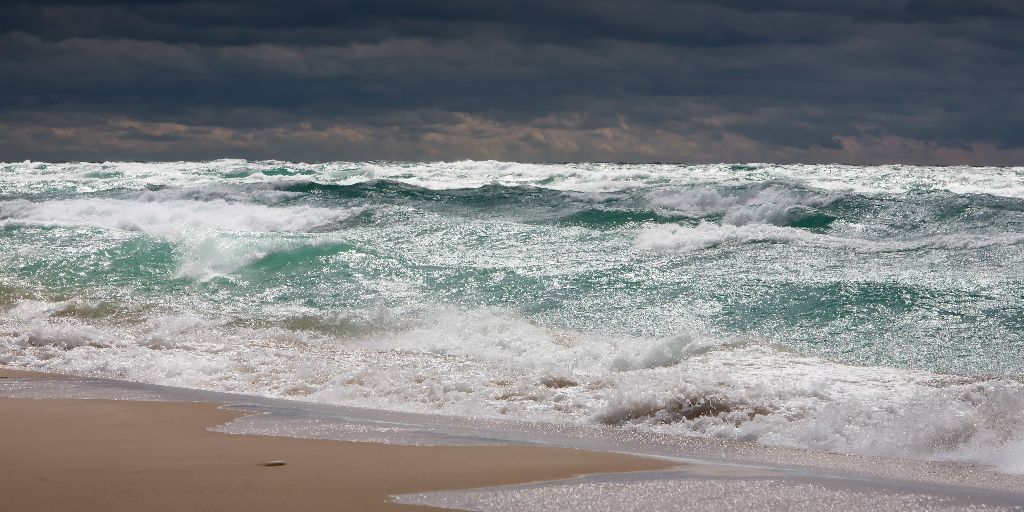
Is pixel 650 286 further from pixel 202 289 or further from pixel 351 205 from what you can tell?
pixel 351 205

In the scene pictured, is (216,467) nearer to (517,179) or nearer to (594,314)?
(594,314)

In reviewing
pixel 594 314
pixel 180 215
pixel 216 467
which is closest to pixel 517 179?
pixel 180 215

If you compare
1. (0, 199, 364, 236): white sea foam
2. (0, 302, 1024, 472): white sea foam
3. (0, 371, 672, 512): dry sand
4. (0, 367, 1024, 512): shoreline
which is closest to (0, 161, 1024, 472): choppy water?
(0, 302, 1024, 472): white sea foam

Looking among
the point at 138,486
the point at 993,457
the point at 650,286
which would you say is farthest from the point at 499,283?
the point at 138,486

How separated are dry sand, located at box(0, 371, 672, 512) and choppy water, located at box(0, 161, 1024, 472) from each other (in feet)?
6.45

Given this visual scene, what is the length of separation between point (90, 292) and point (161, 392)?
21.0 ft

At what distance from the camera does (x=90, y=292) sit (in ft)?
45.5

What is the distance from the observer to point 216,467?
5.09 m

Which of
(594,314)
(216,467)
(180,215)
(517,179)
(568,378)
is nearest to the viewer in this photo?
(216,467)

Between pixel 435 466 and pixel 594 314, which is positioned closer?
pixel 435 466

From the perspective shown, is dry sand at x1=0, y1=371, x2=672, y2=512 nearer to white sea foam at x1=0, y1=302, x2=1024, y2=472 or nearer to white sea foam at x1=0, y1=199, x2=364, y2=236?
white sea foam at x1=0, y1=302, x2=1024, y2=472

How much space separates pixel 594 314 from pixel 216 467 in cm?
714

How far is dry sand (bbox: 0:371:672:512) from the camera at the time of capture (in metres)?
4.41

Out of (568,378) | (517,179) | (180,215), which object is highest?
(517,179)
